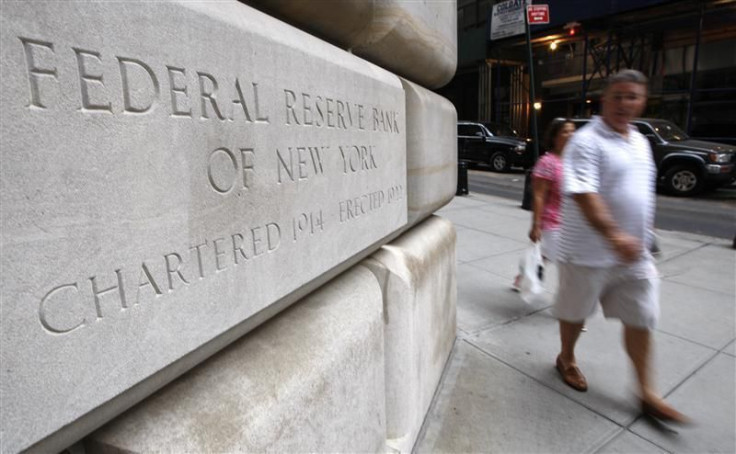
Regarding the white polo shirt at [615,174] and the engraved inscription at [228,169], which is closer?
the engraved inscription at [228,169]

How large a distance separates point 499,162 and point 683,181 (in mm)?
7005

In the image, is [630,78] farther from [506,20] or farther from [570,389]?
[506,20]

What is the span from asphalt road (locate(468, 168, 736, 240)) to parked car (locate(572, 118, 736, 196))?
36cm

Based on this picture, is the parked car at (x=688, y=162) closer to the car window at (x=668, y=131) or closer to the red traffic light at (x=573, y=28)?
the car window at (x=668, y=131)

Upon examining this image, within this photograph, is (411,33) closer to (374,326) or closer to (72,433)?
(374,326)

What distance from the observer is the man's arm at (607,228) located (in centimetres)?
240

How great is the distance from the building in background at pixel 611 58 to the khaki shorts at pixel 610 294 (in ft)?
36.6

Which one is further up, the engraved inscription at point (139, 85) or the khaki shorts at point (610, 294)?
the engraved inscription at point (139, 85)

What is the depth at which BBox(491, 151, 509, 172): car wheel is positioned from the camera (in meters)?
18.0

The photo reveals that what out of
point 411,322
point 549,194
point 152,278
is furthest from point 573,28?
point 152,278

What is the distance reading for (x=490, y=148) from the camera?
18.3 meters

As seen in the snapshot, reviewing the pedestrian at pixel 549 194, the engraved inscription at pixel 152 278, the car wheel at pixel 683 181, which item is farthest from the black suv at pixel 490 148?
the engraved inscription at pixel 152 278

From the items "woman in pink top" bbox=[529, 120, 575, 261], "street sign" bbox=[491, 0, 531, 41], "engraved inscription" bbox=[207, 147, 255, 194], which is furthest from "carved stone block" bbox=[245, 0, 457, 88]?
"street sign" bbox=[491, 0, 531, 41]

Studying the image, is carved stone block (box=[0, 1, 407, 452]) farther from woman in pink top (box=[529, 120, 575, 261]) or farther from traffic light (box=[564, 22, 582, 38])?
traffic light (box=[564, 22, 582, 38])
